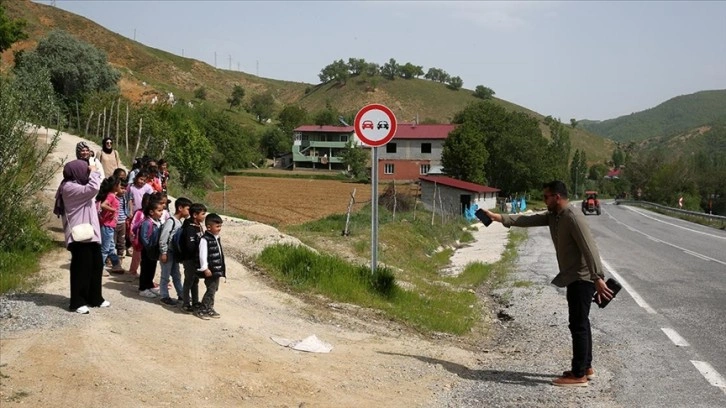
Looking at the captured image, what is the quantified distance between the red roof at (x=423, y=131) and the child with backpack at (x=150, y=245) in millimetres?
89270

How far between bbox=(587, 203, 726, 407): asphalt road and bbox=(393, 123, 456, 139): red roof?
8083 cm

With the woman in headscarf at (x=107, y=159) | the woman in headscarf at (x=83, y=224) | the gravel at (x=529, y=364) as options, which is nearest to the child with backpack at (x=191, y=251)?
the woman in headscarf at (x=83, y=224)

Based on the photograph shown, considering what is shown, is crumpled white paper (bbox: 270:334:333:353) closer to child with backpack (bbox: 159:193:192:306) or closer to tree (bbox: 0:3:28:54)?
child with backpack (bbox: 159:193:192:306)

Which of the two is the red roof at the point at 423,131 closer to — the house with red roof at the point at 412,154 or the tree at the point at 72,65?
the house with red roof at the point at 412,154

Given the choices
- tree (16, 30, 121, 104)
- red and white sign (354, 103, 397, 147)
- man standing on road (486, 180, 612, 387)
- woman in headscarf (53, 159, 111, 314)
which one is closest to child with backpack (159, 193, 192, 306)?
woman in headscarf (53, 159, 111, 314)

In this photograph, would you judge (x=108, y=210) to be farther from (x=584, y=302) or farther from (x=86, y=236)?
(x=584, y=302)

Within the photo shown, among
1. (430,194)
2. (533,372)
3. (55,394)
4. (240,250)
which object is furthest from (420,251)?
(430,194)

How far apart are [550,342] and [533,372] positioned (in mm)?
1667

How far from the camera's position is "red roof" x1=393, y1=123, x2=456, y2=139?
98.4 meters

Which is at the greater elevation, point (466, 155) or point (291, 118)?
point (291, 118)

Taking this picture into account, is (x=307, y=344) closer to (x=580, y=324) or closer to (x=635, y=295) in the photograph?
(x=580, y=324)

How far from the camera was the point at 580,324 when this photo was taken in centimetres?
650

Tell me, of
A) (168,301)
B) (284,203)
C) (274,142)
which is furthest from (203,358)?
(274,142)

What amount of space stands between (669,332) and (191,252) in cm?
619
